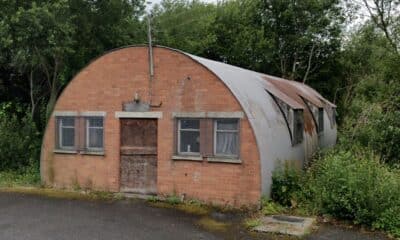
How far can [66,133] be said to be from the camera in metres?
12.5

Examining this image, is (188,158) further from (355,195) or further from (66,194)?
(355,195)

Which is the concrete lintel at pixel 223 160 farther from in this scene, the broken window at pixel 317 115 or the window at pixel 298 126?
the broken window at pixel 317 115

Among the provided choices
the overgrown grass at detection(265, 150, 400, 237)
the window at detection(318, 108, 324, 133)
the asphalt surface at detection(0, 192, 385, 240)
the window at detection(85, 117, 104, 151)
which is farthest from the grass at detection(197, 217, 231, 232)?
the window at detection(318, 108, 324, 133)

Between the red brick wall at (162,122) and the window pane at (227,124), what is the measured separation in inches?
11.2

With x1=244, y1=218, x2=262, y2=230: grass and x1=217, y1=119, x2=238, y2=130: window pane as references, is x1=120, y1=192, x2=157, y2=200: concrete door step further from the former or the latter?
x1=244, y1=218, x2=262, y2=230: grass

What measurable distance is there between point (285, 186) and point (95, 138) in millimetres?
5743

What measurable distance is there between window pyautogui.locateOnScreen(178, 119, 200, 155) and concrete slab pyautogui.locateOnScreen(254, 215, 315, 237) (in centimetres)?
276

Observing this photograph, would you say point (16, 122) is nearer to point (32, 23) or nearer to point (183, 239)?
point (32, 23)

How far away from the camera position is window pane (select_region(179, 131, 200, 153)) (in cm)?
1066

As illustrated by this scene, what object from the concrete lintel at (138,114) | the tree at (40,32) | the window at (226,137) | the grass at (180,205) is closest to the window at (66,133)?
the concrete lintel at (138,114)

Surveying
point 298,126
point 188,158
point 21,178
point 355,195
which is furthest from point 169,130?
point 21,178

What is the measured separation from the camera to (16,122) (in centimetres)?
1599

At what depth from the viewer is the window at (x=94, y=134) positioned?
11.9m

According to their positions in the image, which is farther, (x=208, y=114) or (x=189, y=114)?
(x=189, y=114)
